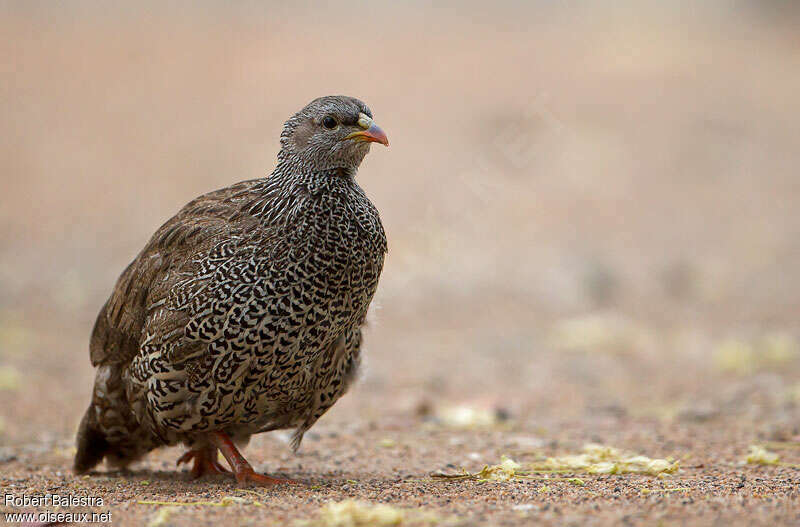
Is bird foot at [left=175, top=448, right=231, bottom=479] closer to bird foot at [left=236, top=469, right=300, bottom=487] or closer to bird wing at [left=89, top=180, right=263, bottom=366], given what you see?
bird foot at [left=236, top=469, right=300, bottom=487]

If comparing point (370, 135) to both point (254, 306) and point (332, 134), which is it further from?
point (254, 306)

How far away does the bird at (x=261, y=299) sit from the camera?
187 inches

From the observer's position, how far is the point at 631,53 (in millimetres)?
19875

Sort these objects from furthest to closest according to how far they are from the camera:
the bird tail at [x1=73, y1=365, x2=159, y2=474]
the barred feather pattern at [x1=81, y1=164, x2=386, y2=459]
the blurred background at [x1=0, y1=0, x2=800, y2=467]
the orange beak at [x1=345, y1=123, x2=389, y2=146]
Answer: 1. the blurred background at [x1=0, y1=0, x2=800, y2=467]
2. the bird tail at [x1=73, y1=365, x2=159, y2=474]
3. the orange beak at [x1=345, y1=123, x2=389, y2=146]
4. the barred feather pattern at [x1=81, y1=164, x2=386, y2=459]

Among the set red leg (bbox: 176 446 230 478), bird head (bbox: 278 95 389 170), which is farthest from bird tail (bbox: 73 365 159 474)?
bird head (bbox: 278 95 389 170)

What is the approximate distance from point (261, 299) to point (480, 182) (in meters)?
10.0

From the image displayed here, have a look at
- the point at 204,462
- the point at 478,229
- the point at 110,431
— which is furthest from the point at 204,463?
the point at 478,229

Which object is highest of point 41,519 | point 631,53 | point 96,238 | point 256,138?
point 631,53

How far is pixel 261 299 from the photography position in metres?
4.71

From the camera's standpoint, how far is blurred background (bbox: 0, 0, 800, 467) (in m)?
9.63

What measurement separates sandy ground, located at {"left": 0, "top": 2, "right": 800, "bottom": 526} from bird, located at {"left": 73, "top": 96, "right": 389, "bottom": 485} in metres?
0.43

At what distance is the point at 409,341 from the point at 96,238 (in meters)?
5.55

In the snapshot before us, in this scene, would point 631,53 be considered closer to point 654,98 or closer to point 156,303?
point 654,98

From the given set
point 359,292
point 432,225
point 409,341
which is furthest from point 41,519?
point 432,225
